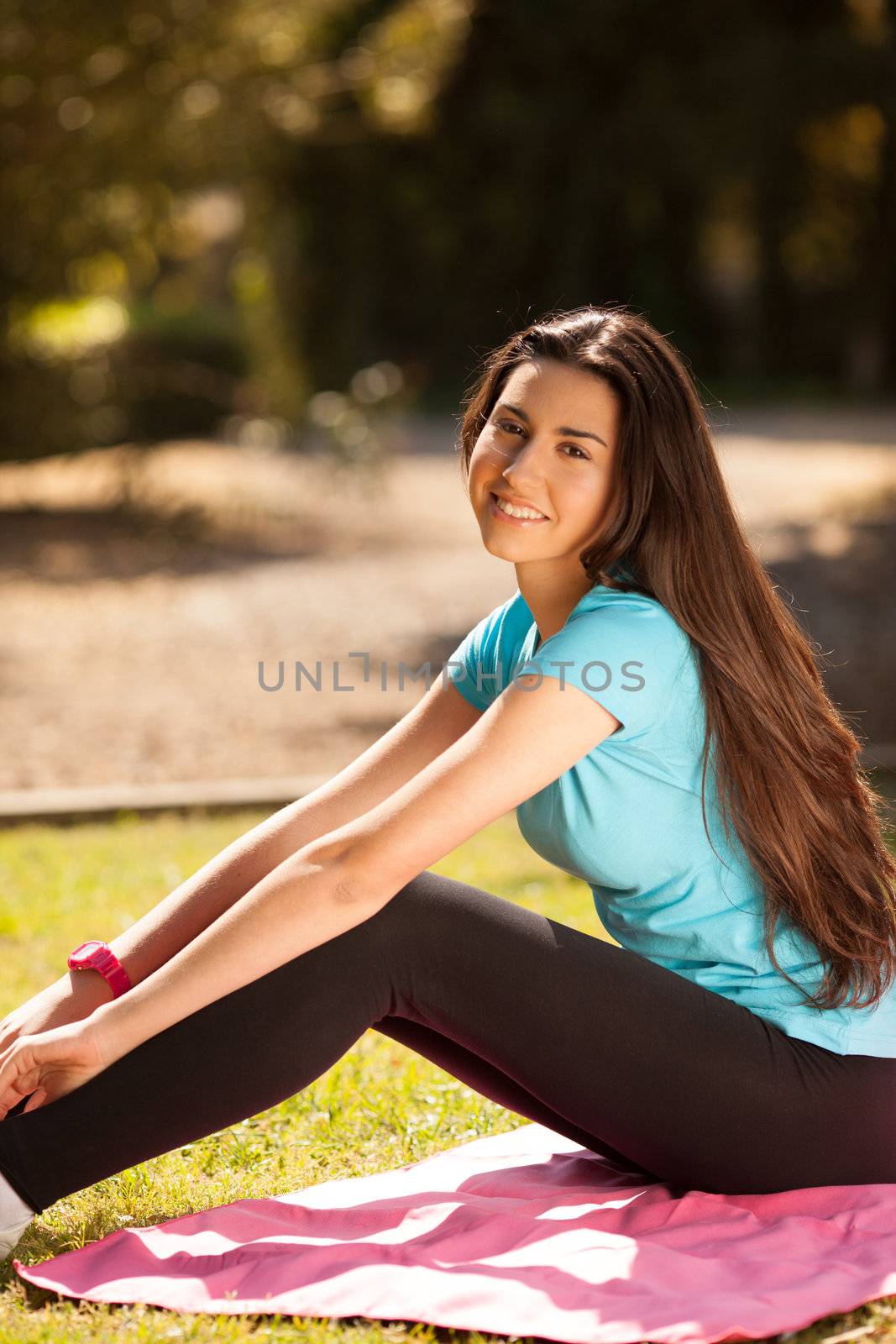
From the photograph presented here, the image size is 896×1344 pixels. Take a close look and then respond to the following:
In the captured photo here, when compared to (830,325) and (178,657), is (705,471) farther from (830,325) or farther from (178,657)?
(830,325)

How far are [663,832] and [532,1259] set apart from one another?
59 centimetres

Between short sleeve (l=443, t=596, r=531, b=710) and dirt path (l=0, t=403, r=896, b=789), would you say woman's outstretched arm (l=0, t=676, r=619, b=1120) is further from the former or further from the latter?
dirt path (l=0, t=403, r=896, b=789)

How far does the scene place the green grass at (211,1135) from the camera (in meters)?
1.92

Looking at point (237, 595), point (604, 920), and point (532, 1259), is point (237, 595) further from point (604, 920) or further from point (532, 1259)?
point (532, 1259)

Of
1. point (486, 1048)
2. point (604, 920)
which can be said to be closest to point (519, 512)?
point (604, 920)

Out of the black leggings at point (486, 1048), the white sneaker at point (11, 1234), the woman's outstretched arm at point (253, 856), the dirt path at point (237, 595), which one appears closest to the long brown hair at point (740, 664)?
the black leggings at point (486, 1048)

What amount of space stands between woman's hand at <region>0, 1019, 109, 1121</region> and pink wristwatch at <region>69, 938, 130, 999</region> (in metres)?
0.18

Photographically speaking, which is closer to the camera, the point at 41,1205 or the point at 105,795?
the point at 41,1205

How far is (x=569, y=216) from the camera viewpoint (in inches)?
783

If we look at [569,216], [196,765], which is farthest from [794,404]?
[196,765]

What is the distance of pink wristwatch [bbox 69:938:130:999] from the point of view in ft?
7.30

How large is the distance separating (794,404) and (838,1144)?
1925 centimetres

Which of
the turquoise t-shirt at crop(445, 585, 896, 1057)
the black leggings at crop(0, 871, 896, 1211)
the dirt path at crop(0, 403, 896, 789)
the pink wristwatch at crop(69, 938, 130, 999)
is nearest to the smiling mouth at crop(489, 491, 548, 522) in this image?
the turquoise t-shirt at crop(445, 585, 896, 1057)

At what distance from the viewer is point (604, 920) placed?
227cm
